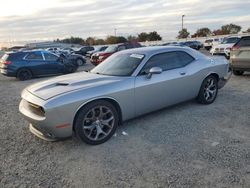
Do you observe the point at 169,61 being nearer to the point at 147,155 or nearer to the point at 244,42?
the point at 147,155

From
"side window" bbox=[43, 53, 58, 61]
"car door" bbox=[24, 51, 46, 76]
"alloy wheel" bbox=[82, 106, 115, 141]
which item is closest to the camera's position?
"alloy wheel" bbox=[82, 106, 115, 141]

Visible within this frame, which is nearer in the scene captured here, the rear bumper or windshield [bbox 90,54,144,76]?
windshield [bbox 90,54,144,76]

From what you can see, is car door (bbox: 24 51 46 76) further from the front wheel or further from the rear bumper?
the rear bumper

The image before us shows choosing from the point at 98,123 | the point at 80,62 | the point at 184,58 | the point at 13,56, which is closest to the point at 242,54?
the point at 184,58

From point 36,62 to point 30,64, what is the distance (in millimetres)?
348

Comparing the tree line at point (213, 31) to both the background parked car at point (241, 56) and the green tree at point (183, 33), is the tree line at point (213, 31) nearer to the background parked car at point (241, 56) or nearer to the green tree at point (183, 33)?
the green tree at point (183, 33)

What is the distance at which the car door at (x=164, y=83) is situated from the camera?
5.07 m

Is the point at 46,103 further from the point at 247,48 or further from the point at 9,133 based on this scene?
the point at 247,48

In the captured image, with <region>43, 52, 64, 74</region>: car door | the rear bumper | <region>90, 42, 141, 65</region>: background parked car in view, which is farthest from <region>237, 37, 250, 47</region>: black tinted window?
<region>43, 52, 64, 74</region>: car door

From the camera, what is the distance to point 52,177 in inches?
142

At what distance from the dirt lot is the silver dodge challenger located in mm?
297

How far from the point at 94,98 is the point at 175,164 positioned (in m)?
1.61

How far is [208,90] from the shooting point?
6.46 meters

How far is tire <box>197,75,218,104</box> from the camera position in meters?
6.30
